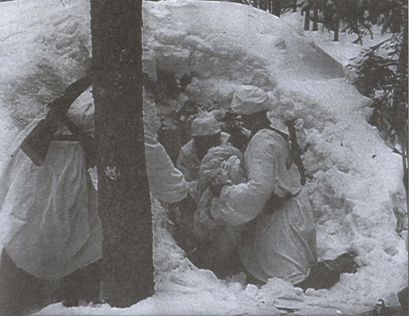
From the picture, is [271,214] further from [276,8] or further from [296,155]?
[276,8]

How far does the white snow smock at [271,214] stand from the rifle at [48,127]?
958 millimetres

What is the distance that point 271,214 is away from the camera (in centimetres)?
394

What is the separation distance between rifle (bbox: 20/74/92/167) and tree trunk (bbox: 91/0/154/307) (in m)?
0.23

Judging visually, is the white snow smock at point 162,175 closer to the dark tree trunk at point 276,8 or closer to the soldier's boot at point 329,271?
the soldier's boot at point 329,271

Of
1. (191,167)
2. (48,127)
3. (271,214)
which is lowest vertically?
(271,214)

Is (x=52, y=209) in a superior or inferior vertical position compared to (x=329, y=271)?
superior

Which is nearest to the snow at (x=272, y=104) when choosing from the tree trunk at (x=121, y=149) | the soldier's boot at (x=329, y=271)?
the soldier's boot at (x=329, y=271)

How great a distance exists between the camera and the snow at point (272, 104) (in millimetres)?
3629

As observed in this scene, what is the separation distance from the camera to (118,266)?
140 inches

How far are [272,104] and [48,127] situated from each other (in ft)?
4.27

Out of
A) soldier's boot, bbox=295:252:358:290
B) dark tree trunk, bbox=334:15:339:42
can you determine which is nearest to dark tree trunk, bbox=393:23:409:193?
dark tree trunk, bbox=334:15:339:42

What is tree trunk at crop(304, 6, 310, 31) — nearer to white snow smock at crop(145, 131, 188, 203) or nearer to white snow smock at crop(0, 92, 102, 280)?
white snow smock at crop(145, 131, 188, 203)

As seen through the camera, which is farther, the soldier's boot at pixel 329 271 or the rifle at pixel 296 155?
the rifle at pixel 296 155

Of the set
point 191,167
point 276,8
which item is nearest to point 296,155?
point 191,167
